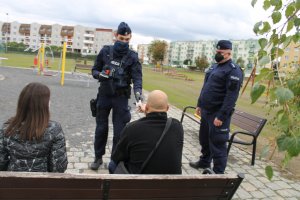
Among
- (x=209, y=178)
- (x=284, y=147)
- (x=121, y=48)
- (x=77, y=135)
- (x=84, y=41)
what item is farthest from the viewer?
(x=84, y=41)

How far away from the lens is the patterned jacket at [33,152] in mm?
2706

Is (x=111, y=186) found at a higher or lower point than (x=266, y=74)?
lower

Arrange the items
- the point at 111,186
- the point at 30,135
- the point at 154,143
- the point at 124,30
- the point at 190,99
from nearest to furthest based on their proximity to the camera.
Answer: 1. the point at 111,186
2. the point at 30,135
3. the point at 154,143
4. the point at 124,30
5. the point at 190,99

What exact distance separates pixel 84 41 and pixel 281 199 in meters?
132

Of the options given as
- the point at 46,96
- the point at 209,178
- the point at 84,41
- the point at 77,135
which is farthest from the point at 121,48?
the point at 84,41

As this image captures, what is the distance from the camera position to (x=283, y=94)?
1.15 metres

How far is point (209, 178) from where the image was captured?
240cm

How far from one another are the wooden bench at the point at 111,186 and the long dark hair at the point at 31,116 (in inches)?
26.7

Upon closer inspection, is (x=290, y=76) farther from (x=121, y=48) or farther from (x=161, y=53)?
(x=161, y=53)

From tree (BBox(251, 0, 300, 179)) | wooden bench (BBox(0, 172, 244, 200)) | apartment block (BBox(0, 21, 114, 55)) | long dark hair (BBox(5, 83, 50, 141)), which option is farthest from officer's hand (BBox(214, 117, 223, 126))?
apartment block (BBox(0, 21, 114, 55))

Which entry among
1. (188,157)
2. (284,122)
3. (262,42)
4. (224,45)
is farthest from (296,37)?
(188,157)

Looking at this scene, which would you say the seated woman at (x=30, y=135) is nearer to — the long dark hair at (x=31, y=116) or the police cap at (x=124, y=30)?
the long dark hair at (x=31, y=116)

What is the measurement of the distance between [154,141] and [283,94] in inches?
69.3

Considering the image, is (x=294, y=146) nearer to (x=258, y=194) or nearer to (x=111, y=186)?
(x=111, y=186)
